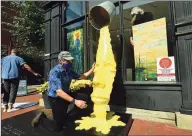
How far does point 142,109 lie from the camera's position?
5535 mm

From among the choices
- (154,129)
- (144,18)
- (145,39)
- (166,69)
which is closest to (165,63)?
(166,69)

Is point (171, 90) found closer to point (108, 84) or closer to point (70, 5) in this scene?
point (108, 84)

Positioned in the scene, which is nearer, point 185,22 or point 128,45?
point 185,22

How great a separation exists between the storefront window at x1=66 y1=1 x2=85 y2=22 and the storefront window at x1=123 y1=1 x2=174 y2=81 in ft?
5.59

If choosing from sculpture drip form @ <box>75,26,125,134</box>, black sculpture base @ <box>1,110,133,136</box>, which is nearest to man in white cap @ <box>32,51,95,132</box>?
black sculpture base @ <box>1,110,133,136</box>

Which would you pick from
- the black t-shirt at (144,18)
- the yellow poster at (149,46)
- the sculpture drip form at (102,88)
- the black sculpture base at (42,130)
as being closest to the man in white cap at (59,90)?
the black sculpture base at (42,130)

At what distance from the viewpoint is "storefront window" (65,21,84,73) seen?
7.19m

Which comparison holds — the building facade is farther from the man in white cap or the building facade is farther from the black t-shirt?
the man in white cap

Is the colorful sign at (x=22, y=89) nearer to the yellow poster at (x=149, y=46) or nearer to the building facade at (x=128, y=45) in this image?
the building facade at (x=128, y=45)

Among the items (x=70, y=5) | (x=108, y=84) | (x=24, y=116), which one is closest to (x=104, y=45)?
(x=108, y=84)

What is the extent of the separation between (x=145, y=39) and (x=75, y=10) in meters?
2.99

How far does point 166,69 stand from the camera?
5254 millimetres

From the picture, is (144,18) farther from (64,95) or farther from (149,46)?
(64,95)

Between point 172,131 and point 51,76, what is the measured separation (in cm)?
278
